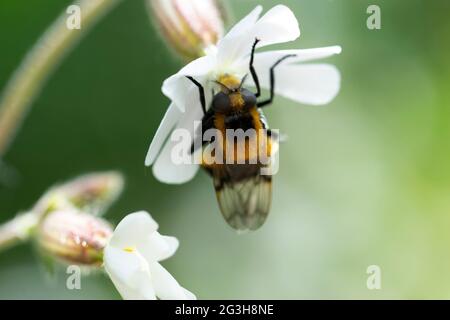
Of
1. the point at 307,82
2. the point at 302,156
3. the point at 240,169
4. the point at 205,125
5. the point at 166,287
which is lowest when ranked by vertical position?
the point at 166,287

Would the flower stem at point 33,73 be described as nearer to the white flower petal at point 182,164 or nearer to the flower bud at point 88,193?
the flower bud at point 88,193

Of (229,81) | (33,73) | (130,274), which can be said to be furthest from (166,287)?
(33,73)

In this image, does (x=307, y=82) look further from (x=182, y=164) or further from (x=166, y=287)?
(x=166, y=287)

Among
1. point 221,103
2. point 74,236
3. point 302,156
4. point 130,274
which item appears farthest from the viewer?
point 302,156

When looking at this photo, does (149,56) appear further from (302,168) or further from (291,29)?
(291,29)

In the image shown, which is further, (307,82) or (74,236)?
(307,82)

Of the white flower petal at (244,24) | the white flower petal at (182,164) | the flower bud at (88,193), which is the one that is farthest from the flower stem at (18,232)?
the white flower petal at (244,24)
